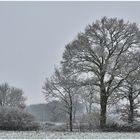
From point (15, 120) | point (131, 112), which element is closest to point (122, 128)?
point (131, 112)

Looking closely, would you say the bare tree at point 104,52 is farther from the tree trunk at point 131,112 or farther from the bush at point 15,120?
the bush at point 15,120

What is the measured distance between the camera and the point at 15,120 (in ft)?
101

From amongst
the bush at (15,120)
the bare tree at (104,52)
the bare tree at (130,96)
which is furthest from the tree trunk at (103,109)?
the bush at (15,120)

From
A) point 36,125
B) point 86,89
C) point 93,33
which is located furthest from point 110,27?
point 36,125

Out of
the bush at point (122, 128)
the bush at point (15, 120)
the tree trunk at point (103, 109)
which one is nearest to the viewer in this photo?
the bush at point (122, 128)

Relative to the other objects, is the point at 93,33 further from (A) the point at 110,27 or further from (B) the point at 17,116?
(B) the point at 17,116

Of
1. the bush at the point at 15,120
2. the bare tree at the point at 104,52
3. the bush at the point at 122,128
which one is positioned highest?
the bare tree at the point at 104,52

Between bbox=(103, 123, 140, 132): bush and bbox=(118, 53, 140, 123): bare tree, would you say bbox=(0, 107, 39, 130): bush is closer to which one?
bbox=(103, 123, 140, 132): bush

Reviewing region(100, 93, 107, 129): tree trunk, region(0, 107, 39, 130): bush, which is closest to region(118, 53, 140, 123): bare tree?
region(100, 93, 107, 129): tree trunk

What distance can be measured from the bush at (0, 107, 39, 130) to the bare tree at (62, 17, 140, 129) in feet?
21.7

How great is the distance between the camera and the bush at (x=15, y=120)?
99.4ft

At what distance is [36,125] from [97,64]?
8.98 metres

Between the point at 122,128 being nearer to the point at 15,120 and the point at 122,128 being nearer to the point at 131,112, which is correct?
the point at 131,112

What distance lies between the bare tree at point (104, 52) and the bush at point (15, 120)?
6606mm
